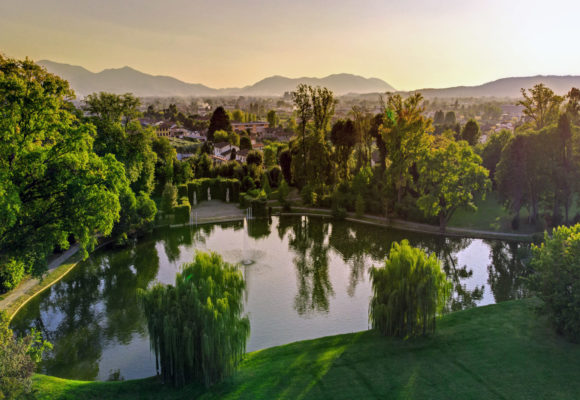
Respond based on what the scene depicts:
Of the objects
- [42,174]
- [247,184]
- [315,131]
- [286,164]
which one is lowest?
[247,184]

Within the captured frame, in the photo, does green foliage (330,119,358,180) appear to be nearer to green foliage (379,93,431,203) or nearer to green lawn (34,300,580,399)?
green foliage (379,93,431,203)

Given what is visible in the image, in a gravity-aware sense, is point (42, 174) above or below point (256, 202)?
above

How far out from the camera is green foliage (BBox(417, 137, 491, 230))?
108ft

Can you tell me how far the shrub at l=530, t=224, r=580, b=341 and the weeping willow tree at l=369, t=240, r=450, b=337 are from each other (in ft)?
12.3

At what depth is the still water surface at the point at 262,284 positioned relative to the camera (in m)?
18.7

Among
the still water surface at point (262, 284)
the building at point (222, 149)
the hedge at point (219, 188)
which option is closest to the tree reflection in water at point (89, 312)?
the still water surface at point (262, 284)

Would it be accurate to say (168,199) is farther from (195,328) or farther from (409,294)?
(409,294)

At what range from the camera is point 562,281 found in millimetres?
16688

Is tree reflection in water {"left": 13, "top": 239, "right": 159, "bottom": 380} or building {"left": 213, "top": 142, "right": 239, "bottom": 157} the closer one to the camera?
tree reflection in water {"left": 13, "top": 239, "right": 159, "bottom": 380}

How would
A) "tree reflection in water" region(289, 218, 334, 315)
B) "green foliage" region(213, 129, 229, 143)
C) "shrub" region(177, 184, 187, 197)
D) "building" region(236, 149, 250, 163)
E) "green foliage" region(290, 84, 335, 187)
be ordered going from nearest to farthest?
"tree reflection in water" region(289, 218, 334, 315), "green foliage" region(290, 84, 335, 187), "shrub" region(177, 184, 187, 197), "building" region(236, 149, 250, 163), "green foliage" region(213, 129, 229, 143)

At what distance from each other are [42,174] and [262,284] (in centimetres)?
1219

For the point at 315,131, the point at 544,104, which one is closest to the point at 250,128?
the point at 315,131

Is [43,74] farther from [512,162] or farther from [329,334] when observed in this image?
[512,162]

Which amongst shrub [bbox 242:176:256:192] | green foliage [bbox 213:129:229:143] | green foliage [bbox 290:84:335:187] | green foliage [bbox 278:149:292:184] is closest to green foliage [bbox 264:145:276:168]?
green foliage [bbox 278:149:292:184]
